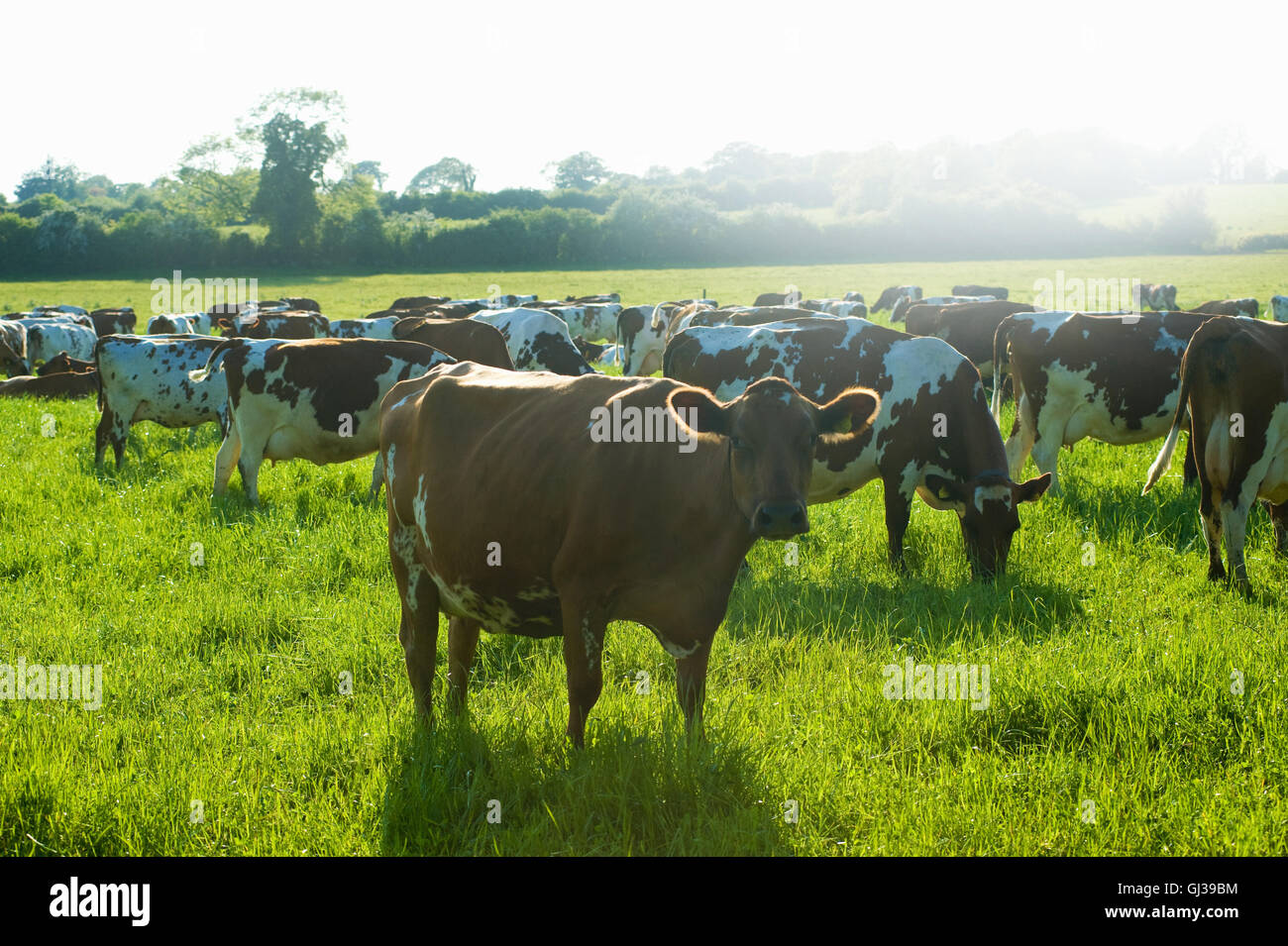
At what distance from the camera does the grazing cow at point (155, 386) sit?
12.3 metres

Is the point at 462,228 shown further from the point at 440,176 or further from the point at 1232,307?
the point at 440,176

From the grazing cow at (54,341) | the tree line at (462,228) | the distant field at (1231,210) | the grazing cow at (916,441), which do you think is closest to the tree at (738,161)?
the distant field at (1231,210)

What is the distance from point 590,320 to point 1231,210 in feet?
292

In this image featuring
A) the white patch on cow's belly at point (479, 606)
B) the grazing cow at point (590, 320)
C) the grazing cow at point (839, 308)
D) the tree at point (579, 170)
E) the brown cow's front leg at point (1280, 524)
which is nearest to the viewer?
the white patch on cow's belly at point (479, 606)

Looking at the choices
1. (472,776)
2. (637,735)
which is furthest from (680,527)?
(472,776)

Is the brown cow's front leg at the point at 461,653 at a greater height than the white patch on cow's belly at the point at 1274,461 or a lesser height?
lesser

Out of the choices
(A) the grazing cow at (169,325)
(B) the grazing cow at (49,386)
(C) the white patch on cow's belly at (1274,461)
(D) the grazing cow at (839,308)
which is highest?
(D) the grazing cow at (839,308)

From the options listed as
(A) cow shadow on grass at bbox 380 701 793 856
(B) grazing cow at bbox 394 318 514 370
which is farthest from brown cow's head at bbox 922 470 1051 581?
(B) grazing cow at bbox 394 318 514 370

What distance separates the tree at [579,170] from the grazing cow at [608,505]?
143m

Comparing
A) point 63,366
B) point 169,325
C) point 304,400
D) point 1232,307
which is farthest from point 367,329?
point 1232,307

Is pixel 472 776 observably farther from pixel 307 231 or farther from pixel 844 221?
pixel 844 221

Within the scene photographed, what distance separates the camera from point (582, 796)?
3.90 m

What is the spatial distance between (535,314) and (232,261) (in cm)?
6099

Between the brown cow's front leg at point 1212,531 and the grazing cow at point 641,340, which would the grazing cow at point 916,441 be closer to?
the brown cow's front leg at point 1212,531
